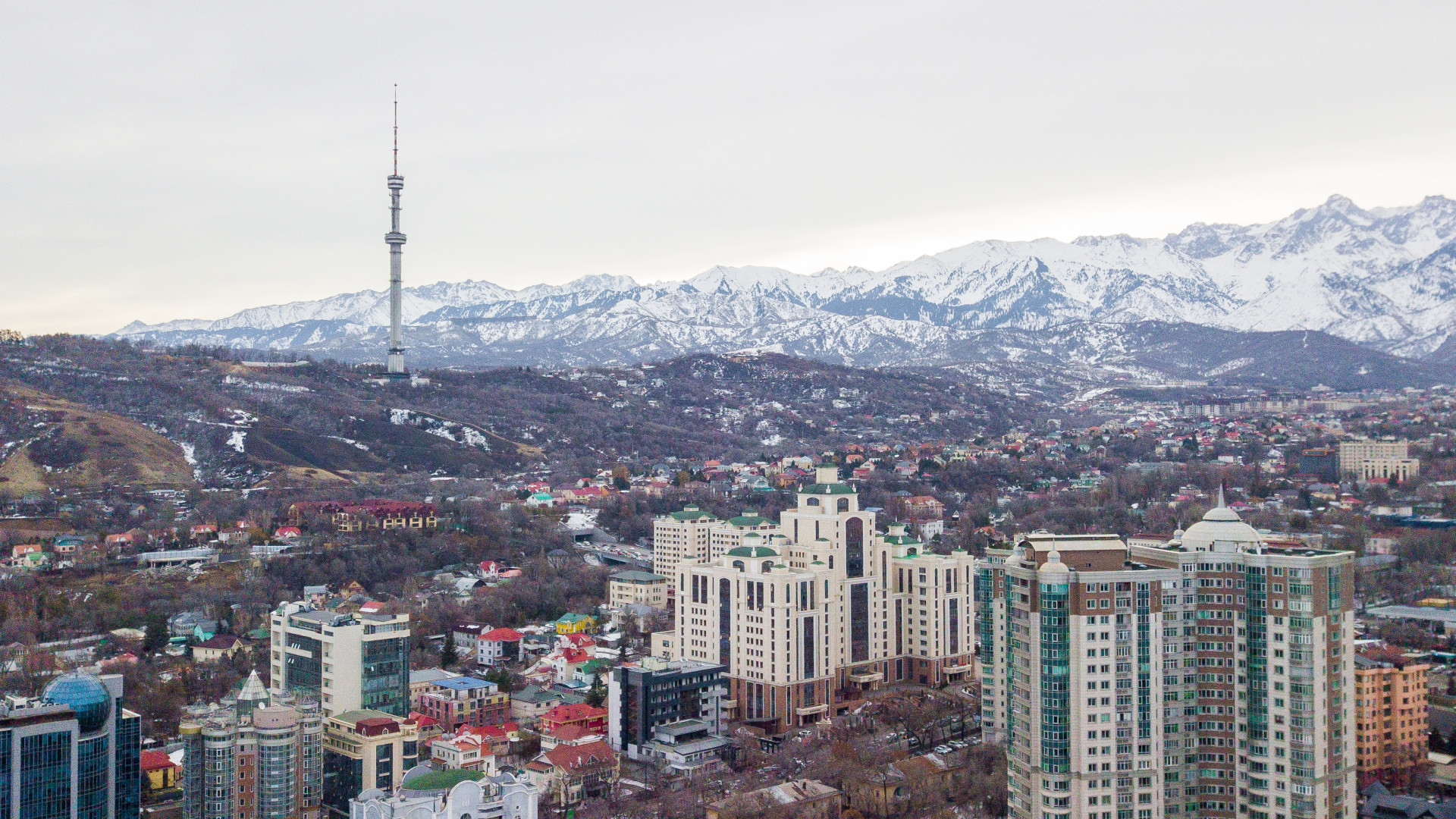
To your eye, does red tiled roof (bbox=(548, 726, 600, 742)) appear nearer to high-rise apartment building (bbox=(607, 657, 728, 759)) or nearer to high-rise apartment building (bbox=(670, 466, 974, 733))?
high-rise apartment building (bbox=(607, 657, 728, 759))

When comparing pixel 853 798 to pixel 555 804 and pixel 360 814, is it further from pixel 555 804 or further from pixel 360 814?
pixel 360 814

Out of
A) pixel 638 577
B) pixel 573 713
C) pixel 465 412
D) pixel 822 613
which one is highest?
pixel 465 412

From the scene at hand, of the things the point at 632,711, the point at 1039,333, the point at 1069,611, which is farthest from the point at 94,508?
the point at 1039,333

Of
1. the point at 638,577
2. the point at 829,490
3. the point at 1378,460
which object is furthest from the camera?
the point at 1378,460

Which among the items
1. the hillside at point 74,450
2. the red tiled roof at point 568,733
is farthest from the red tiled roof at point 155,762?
the hillside at point 74,450

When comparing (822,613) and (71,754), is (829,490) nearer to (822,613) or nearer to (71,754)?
(822,613)

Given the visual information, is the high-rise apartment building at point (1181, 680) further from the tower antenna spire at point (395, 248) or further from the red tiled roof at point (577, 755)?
the tower antenna spire at point (395, 248)

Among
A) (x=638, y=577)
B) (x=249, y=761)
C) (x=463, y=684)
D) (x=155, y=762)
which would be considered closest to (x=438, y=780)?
(x=249, y=761)
